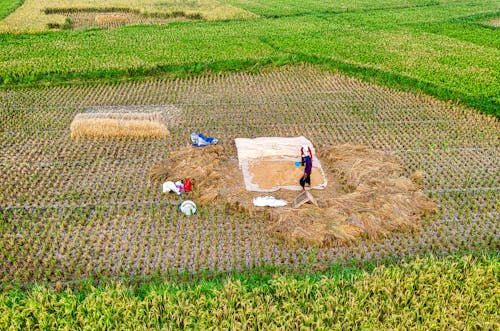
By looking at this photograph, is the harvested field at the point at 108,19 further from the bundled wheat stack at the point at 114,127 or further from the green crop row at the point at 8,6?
the bundled wheat stack at the point at 114,127

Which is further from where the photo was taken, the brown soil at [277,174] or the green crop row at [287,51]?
the green crop row at [287,51]

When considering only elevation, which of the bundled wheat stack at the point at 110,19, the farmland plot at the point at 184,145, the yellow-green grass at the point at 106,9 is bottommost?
the farmland plot at the point at 184,145

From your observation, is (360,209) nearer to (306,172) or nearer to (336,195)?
(336,195)

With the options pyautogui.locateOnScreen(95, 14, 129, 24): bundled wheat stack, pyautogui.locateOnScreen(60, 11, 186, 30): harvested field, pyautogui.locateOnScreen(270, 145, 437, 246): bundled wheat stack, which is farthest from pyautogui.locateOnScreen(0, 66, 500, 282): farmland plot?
pyautogui.locateOnScreen(95, 14, 129, 24): bundled wheat stack

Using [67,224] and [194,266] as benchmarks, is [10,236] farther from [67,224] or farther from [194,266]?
[194,266]

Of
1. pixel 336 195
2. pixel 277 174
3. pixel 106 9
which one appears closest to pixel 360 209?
pixel 336 195

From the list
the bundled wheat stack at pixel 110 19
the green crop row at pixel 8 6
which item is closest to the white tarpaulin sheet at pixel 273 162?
the bundled wheat stack at pixel 110 19

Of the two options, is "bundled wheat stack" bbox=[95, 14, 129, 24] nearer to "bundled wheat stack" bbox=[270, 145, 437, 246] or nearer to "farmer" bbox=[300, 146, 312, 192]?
"bundled wheat stack" bbox=[270, 145, 437, 246]
